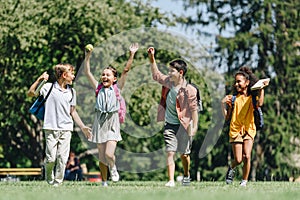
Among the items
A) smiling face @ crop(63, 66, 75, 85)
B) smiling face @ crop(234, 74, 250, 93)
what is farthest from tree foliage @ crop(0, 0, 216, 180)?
smiling face @ crop(63, 66, 75, 85)

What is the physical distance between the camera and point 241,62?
33594 mm

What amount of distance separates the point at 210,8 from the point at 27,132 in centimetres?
969

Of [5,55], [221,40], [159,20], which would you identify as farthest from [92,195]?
[221,40]

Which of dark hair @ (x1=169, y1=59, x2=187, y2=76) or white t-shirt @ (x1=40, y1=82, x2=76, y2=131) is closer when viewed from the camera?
white t-shirt @ (x1=40, y1=82, x2=76, y2=131)

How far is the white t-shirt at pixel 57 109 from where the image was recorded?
465 inches

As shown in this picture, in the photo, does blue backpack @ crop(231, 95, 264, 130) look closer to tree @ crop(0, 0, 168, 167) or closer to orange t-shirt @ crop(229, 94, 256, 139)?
orange t-shirt @ crop(229, 94, 256, 139)

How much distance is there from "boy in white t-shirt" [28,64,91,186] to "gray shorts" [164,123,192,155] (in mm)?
1239

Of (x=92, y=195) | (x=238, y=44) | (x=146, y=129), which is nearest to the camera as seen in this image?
(x=92, y=195)

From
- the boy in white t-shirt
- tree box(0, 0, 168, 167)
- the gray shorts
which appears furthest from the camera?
tree box(0, 0, 168, 167)

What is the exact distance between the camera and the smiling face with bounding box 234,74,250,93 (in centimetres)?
1256

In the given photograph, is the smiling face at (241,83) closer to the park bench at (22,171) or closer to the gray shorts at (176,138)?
the gray shorts at (176,138)

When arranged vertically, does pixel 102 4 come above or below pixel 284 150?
above

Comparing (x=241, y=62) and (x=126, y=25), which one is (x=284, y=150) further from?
(x=126, y=25)

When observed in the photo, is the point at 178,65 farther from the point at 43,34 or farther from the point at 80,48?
the point at 80,48
